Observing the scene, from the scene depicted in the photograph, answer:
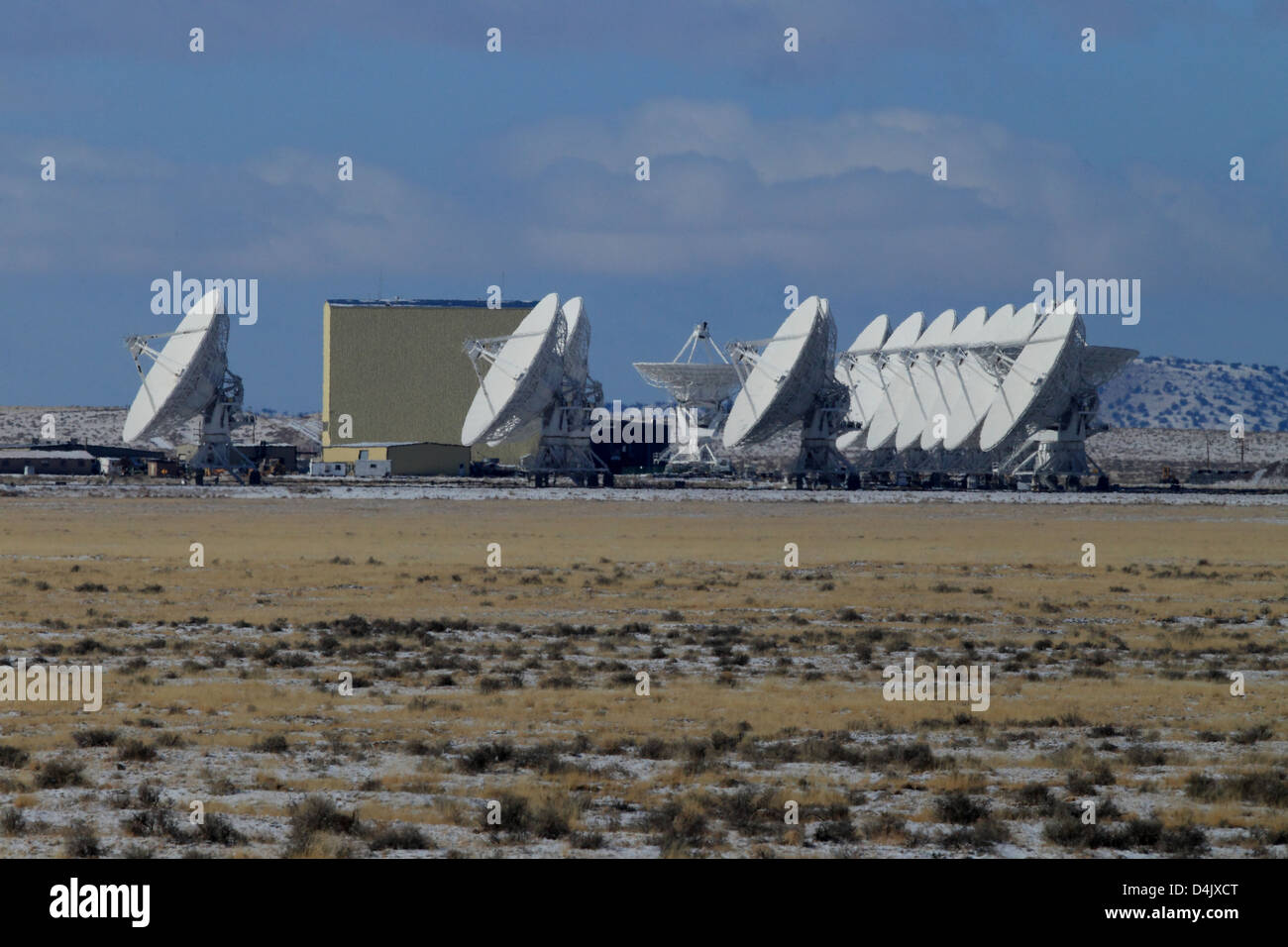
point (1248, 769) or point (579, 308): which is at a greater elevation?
point (579, 308)

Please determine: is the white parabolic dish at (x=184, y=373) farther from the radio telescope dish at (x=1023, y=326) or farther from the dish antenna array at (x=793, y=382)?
the radio telescope dish at (x=1023, y=326)

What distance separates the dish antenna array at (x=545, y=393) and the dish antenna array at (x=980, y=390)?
1925 centimetres

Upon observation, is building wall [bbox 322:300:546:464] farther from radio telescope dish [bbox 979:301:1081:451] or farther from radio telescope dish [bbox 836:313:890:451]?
radio telescope dish [bbox 979:301:1081:451]

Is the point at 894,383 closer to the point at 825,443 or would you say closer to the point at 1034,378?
the point at 825,443

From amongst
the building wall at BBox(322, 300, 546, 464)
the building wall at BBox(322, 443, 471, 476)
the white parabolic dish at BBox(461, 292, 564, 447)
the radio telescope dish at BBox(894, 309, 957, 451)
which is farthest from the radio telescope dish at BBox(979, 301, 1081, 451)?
the building wall at BBox(322, 300, 546, 464)

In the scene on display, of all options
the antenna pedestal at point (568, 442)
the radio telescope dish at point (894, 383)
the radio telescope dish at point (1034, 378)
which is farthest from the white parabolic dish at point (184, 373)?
the radio telescope dish at point (894, 383)

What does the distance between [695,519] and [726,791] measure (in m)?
64.3

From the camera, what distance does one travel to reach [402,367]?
17788 centimetres

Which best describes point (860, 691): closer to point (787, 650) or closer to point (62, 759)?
point (787, 650)

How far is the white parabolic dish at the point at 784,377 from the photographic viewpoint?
Result: 112 metres

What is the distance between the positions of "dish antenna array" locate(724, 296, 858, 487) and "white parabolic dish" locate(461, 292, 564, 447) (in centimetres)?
1211

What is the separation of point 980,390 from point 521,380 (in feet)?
131
